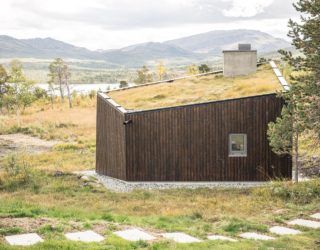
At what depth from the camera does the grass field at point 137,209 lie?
32.5ft

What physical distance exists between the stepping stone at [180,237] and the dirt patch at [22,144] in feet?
84.0

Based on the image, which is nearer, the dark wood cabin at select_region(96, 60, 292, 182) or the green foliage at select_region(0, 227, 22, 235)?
the green foliage at select_region(0, 227, 22, 235)

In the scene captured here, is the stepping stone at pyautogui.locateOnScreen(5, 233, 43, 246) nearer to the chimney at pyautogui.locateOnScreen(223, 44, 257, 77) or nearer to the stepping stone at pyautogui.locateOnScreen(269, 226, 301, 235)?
the stepping stone at pyautogui.locateOnScreen(269, 226, 301, 235)

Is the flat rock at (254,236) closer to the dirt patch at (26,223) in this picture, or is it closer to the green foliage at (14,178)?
the dirt patch at (26,223)

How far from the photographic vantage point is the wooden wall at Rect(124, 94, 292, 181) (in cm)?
2062

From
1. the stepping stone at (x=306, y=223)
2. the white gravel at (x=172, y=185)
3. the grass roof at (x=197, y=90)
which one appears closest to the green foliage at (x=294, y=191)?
the white gravel at (x=172, y=185)

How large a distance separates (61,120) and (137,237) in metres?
44.7

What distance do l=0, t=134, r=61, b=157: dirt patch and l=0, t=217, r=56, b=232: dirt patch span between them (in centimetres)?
2418

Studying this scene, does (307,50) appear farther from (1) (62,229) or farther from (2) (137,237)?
(1) (62,229)

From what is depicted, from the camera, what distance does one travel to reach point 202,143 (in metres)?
20.9

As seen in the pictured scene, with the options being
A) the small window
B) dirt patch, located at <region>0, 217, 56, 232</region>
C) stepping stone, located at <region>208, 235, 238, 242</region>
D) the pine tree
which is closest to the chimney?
the small window

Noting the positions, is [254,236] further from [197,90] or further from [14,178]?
[197,90]

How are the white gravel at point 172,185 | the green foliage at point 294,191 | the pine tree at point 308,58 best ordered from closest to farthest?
the pine tree at point 308,58 < the green foliage at point 294,191 < the white gravel at point 172,185

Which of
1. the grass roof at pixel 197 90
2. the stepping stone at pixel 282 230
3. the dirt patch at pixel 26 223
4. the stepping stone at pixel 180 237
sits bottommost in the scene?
the stepping stone at pixel 282 230
